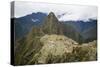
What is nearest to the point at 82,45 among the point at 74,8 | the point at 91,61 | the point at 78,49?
the point at 78,49

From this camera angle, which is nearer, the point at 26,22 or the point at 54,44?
the point at 26,22

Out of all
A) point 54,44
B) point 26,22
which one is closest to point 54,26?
point 54,44

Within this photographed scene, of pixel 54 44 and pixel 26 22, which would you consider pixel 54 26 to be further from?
pixel 26 22

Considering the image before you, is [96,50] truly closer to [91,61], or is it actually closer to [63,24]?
[91,61]

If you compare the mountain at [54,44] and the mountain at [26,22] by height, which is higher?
the mountain at [26,22]

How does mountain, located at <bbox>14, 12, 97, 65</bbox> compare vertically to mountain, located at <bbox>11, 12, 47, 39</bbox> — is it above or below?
below
